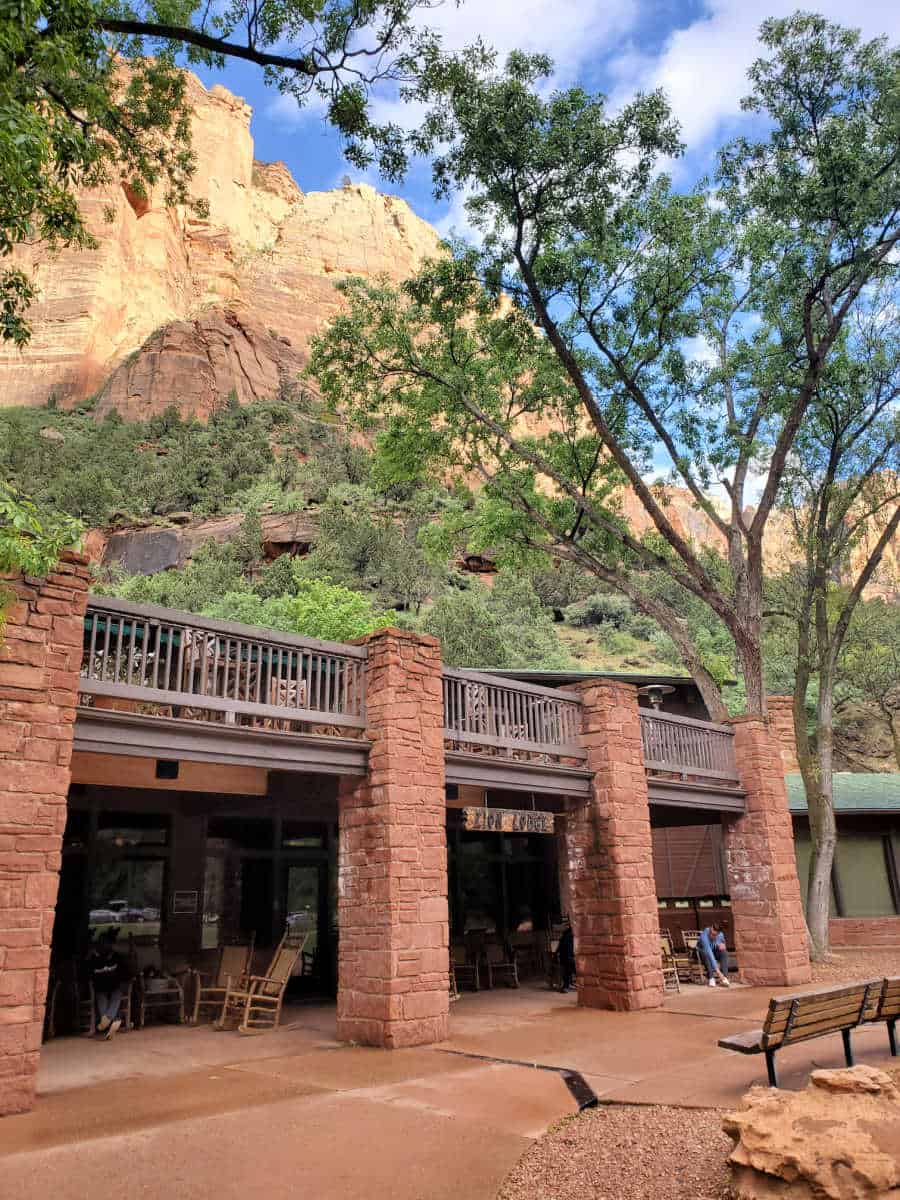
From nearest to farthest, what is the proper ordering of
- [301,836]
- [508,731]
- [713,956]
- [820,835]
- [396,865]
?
1. [396,865]
2. [508,731]
3. [301,836]
4. [713,956]
5. [820,835]

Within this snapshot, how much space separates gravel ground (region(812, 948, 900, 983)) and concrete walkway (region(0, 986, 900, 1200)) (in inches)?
186

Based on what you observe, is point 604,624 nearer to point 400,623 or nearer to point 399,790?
point 400,623

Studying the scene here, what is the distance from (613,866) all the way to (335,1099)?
584 cm

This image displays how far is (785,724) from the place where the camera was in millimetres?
21172

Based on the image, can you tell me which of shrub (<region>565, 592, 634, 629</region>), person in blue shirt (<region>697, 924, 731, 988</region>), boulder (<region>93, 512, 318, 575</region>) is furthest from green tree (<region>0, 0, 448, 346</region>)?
shrub (<region>565, 592, 634, 629</region>)

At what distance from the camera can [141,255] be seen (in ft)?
270

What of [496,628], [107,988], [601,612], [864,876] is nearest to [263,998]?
[107,988]

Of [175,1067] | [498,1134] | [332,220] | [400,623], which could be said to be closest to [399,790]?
[175,1067]

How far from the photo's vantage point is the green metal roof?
1849 centimetres

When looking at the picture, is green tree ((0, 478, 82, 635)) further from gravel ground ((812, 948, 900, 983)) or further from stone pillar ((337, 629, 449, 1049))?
gravel ground ((812, 948, 900, 983))

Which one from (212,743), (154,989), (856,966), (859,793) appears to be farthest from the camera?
(859,793)

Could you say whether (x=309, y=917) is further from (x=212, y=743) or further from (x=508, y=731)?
(x=212, y=743)

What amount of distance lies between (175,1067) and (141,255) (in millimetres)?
88163

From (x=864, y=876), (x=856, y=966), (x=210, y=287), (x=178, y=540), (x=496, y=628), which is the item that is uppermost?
(x=210, y=287)
